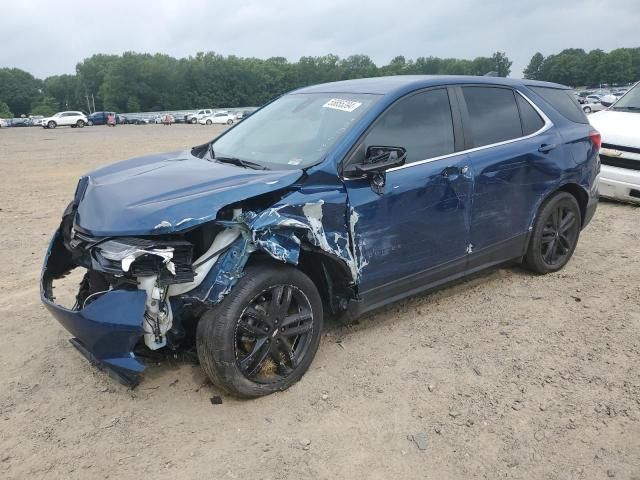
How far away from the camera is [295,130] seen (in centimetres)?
389

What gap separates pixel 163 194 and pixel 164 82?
116 metres

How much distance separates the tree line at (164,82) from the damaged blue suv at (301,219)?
102423mm

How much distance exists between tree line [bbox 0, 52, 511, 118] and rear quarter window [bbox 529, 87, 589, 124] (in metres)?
101

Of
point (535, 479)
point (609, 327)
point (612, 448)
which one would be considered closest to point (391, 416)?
point (535, 479)

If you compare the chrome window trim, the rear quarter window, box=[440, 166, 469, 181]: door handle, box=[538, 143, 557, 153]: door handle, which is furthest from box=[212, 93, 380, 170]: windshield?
the rear quarter window

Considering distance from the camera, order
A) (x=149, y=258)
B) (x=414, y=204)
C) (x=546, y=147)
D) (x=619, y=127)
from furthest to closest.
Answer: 1. (x=619, y=127)
2. (x=546, y=147)
3. (x=414, y=204)
4. (x=149, y=258)

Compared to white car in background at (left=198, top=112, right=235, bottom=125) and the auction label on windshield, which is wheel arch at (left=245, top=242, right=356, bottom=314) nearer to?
the auction label on windshield

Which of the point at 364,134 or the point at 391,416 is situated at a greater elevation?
the point at 364,134

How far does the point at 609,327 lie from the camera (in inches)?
159

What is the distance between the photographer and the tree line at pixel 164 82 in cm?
10744

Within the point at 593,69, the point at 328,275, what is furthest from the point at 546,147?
the point at 593,69

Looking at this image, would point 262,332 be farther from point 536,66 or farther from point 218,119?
point 536,66

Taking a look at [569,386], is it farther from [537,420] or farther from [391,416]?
[391,416]

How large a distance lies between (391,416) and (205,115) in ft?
179
